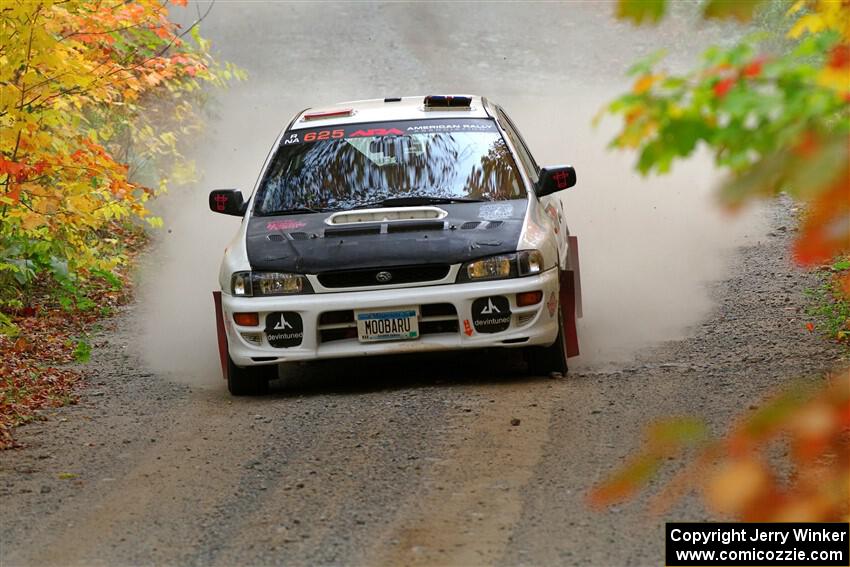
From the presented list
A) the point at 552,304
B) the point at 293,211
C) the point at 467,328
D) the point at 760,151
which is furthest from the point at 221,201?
the point at 760,151

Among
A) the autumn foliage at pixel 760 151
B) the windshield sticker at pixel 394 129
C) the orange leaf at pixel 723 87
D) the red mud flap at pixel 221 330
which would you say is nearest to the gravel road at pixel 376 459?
the red mud flap at pixel 221 330

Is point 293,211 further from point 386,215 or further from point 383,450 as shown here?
point 383,450

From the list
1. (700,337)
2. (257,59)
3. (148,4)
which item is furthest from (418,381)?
(257,59)

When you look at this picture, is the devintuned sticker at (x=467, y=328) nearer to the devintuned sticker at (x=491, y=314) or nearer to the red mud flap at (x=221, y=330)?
the devintuned sticker at (x=491, y=314)

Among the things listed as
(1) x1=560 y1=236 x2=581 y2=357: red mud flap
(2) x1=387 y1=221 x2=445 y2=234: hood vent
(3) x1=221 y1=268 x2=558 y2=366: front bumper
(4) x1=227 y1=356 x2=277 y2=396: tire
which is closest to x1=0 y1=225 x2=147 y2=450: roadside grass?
(4) x1=227 y1=356 x2=277 y2=396: tire

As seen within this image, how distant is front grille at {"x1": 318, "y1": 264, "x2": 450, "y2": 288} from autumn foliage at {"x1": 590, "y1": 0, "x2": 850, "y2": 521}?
5236 mm

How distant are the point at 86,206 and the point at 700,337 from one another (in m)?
4.94

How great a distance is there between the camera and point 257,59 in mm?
27672

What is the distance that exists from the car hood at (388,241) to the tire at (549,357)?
721mm

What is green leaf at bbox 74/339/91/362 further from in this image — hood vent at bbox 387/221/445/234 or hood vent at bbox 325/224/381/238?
hood vent at bbox 387/221/445/234

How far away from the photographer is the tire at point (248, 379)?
28.3 ft

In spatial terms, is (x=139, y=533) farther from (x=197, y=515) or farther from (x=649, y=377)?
(x=649, y=377)

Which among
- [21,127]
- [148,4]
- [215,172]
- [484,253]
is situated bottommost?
[215,172]

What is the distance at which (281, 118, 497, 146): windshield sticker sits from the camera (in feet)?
31.0
